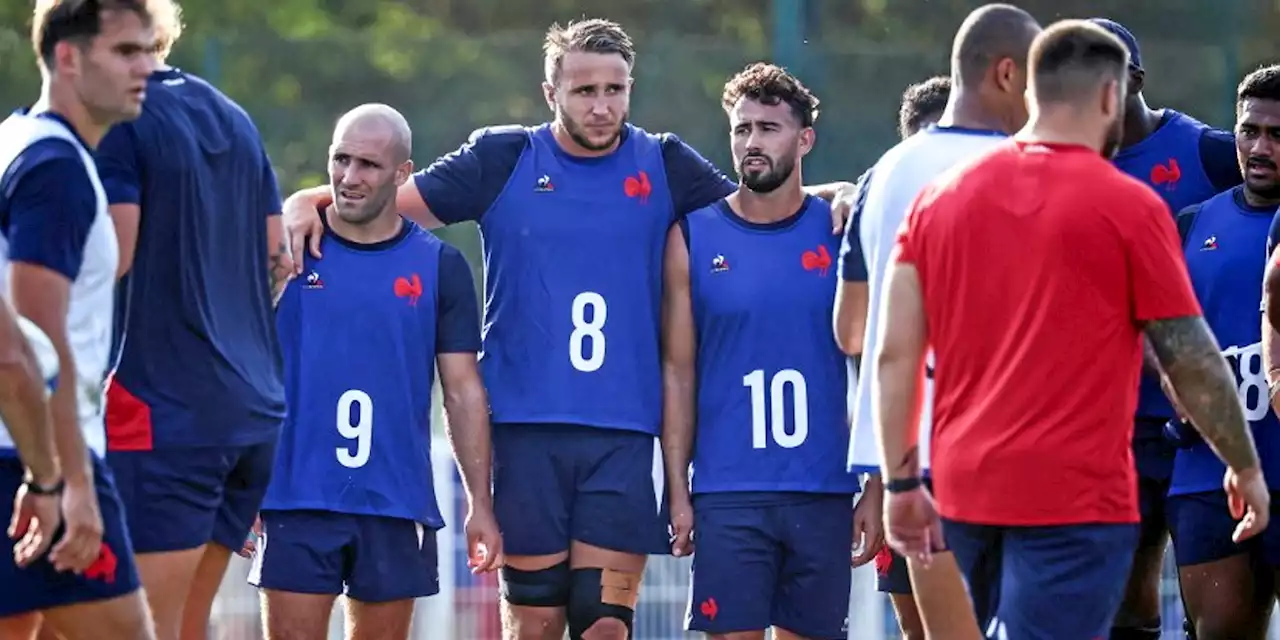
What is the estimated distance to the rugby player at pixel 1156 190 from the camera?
756 centimetres

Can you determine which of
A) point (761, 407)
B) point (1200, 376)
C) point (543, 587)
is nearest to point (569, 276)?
point (761, 407)

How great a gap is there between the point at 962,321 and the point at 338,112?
9203 millimetres

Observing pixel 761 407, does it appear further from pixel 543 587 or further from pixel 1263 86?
pixel 1263 86

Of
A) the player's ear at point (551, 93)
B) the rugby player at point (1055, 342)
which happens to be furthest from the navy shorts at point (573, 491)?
the rugby player at point (1055, 342)

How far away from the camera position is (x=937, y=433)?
563cm

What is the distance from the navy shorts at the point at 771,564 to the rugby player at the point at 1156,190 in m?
1.00

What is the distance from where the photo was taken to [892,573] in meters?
7.82

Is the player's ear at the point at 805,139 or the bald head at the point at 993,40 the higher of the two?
the bald head at the point at 993,40

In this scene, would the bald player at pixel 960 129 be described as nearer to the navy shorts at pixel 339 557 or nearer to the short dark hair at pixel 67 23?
the navy shorts at pixel 339 557

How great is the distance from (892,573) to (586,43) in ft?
6.92

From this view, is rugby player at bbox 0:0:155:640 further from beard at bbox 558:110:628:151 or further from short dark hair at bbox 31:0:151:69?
beard at bbox 558:110:628:151

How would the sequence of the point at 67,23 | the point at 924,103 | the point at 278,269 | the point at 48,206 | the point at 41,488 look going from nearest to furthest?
1. the point at 41,488
2. the point at 48,206
3. the point at 67,23
4. the point at 278,269
5. the point at 924,103

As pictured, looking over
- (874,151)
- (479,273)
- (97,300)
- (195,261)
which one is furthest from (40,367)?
(874,151)

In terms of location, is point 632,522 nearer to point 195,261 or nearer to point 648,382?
point 648,382
